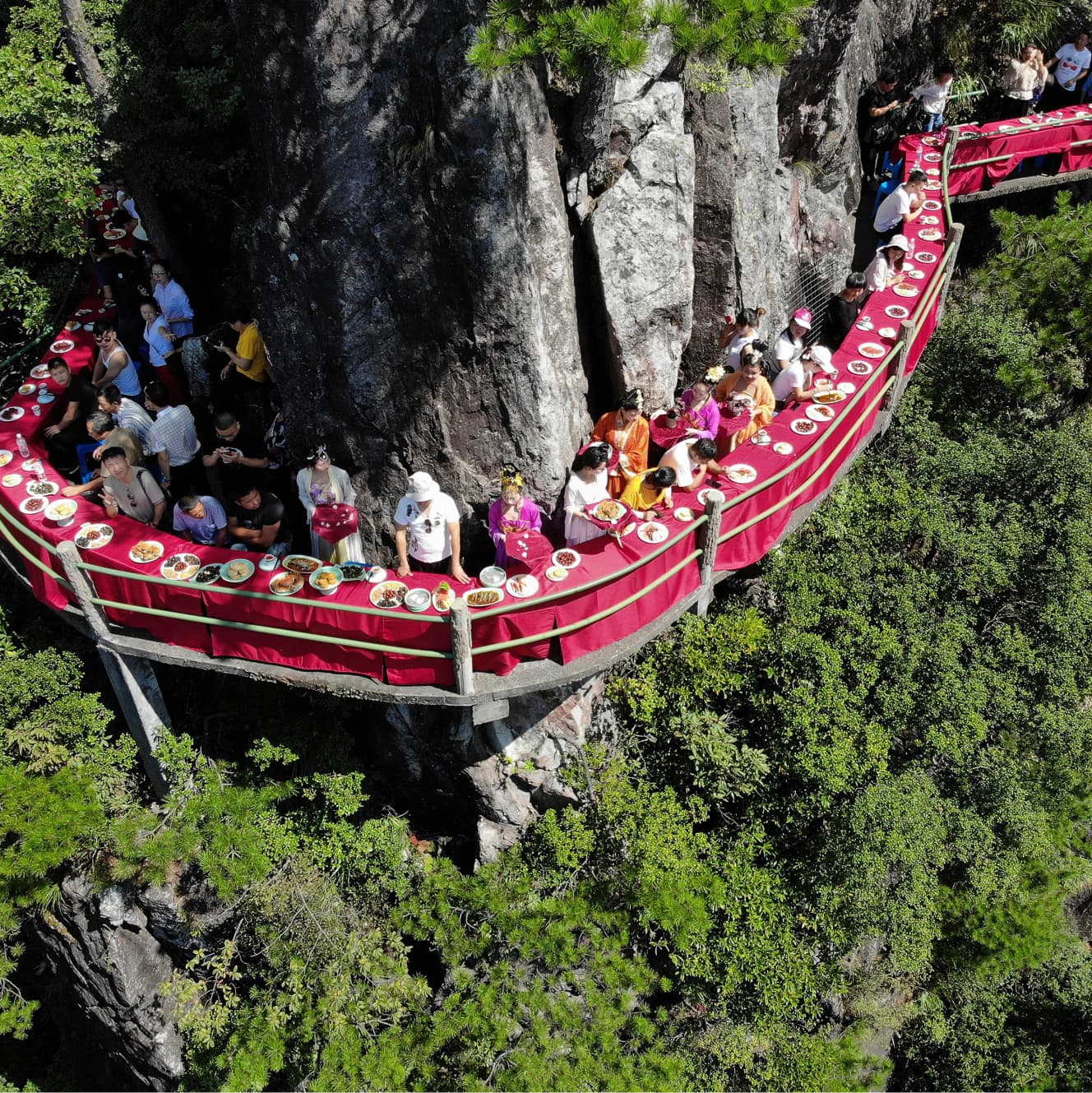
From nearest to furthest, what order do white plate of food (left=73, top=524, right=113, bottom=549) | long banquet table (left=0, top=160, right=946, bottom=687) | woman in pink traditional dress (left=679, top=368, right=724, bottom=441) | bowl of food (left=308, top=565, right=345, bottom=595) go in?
1. long banquet table (left=0, top=160, right=946, bottom=687)
2. bowl of food (left=308, top=565, right=345, bottom=595)
3. white plate of food (left=73, top=524, right=113, bottom=549)
4. woman in pink traditional dress (left=679, top=368, right=724, bottom=441)

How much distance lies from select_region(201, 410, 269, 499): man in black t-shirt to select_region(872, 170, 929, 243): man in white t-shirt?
11.1 m

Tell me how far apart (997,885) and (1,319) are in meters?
19.2

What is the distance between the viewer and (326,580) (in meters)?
10.4

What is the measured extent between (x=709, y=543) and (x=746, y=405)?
2.43 metres

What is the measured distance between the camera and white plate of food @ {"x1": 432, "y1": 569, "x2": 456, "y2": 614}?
33.0ft

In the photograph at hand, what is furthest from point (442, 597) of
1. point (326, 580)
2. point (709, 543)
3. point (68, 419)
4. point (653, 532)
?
point (68, 419)

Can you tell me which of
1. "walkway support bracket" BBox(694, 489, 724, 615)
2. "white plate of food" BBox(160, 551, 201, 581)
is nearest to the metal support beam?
"white plate of food" BBox(160, 551, 201, 581)

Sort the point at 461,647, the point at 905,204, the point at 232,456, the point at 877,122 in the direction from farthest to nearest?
the point at 877,122 < the point at 905,204 < the point at 232,456 < the point at 461,647

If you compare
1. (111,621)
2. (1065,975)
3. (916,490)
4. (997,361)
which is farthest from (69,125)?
(1065,975)

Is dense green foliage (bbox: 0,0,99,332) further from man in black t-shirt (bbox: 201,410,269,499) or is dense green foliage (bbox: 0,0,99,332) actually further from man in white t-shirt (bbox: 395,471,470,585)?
man in white t-shirt (bbox: 395,471,470,585)

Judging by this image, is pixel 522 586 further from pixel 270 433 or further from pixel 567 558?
pixel 270 433

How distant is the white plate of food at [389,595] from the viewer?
10195mm

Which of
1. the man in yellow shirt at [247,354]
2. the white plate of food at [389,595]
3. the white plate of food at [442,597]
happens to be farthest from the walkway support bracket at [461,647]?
the man in yellow shirt at [247,354]

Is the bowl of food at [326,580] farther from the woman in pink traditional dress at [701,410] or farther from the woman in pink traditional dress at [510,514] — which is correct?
the woman in pink traditional dress at [701,410]
